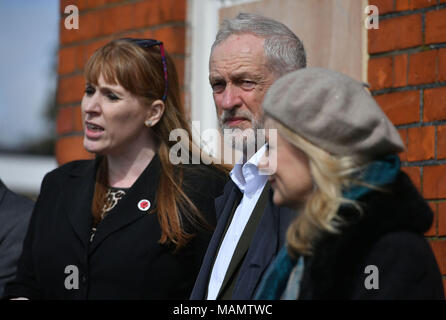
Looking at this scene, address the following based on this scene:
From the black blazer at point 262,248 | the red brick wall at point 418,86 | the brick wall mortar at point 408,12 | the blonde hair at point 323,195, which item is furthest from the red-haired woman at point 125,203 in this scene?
the blonde hair at point 323,195

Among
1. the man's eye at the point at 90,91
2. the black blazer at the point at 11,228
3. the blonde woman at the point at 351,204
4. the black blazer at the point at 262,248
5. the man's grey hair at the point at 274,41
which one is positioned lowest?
the black blazer at the point at 11,228

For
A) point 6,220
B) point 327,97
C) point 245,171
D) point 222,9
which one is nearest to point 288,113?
point 327,97

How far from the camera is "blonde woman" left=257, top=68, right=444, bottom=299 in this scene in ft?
6.98

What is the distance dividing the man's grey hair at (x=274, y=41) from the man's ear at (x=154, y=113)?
1.55 ft

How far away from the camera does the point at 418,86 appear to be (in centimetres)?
353

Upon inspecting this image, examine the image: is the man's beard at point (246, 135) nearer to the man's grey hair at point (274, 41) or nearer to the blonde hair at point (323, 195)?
the man's grey hair at point (274, 41)

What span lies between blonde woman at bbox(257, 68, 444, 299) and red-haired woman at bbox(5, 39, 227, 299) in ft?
3.72

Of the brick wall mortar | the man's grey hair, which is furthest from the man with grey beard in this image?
the brick wall mortar

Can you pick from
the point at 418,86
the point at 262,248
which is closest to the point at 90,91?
the point at 262,248

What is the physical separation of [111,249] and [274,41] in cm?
112

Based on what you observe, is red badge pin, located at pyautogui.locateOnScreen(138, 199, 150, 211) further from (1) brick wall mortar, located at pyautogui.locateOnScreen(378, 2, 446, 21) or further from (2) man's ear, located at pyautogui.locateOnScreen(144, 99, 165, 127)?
(1) brick wall mortar, located at pyautogui.locateOnScreen(378, 2, 446, 21)

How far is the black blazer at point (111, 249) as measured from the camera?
10.8 ft

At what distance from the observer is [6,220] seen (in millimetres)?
3906

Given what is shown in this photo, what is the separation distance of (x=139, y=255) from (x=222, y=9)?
1944mm
